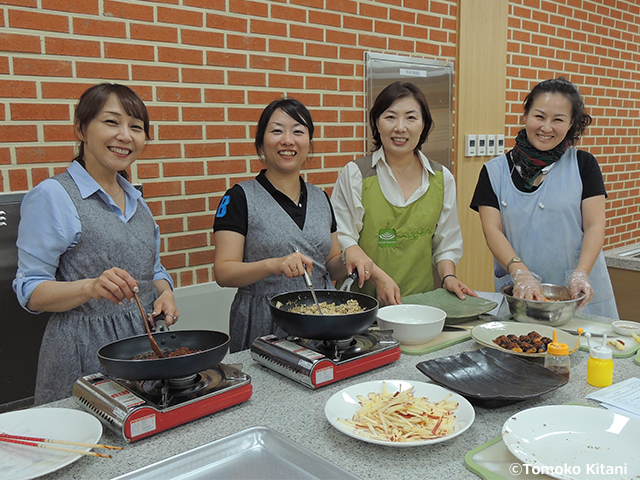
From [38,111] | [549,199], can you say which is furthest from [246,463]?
[549,199]

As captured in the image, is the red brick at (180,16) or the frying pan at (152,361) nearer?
the frying pan at (152,361)

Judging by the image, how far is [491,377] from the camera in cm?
138

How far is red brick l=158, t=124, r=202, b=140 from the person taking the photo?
2481 millimetres

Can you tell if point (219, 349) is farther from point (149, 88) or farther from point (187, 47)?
point (187, 47)

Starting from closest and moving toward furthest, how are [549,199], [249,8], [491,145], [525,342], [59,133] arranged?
[525,342]
[59,133]
[549,199]
[249,8]
[491,145]

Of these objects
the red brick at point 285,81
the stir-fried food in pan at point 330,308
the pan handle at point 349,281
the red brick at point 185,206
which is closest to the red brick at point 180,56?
the red brick at point 285,81

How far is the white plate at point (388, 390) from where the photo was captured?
1.08 meters

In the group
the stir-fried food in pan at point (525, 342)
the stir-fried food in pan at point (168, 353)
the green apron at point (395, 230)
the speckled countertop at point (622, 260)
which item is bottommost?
the speckled countertop at point (622, 260)

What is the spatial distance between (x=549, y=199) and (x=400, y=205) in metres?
0.65

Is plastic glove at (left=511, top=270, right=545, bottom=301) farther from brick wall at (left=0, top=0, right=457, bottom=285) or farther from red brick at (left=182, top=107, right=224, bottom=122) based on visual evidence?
red brick at (left=182, top=107, right=224, bottom=122)

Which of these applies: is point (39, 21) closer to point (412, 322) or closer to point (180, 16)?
point (180, 16)

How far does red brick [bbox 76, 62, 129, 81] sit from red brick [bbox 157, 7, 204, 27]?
0.30m

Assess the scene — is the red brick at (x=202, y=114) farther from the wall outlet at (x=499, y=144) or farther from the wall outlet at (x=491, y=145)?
the wall outlet at (x=499, y=144)

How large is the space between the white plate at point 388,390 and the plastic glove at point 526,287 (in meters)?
0.77
